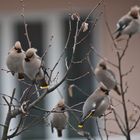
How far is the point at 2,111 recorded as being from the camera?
7.82 meters

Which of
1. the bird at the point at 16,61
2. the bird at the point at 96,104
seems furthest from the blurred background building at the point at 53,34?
the bird at the point at 96,104

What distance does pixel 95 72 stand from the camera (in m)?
3.59

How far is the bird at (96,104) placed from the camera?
3.57 meters

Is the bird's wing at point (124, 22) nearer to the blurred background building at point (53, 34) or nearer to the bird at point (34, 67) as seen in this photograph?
the bird at point (34, 67)

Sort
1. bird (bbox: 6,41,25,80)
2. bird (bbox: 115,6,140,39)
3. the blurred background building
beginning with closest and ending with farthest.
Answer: bird (bbox: 115,6,140,39) < bird (bbox: 6,41,25,80) < the blurred background building

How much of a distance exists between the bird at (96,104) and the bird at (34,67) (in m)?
0.29

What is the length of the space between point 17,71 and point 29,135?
415 centimetres

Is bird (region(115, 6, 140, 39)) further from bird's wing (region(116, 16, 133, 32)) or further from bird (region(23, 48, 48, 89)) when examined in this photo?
bird (region(23, 48, 48, 89))

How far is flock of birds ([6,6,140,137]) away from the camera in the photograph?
3.57 metres

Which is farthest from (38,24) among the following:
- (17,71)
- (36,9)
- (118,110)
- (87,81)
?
(17,71)

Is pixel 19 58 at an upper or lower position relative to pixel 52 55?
Answer: lower

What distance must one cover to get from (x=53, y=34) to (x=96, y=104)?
4344 mm

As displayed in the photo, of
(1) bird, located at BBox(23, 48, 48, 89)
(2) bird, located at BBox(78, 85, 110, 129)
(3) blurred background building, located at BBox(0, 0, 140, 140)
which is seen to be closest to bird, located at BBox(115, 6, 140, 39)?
→ (2) bird, located at BBox(78, 85, 110, 129)

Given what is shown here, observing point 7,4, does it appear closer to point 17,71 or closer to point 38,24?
point 38,24
